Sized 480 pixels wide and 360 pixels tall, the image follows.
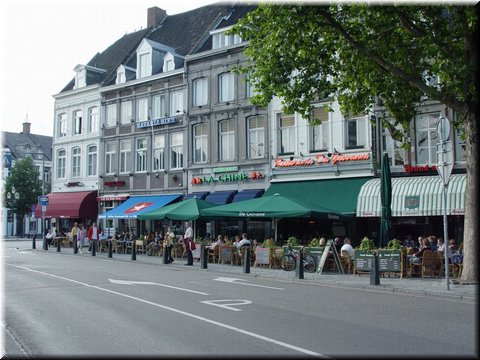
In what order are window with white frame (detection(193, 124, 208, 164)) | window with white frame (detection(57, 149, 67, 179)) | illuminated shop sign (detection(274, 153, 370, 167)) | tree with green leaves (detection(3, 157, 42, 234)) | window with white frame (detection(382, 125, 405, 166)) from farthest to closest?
1. tree with green leaves (detection(3, 157, 42, 234))
2. window with white frame (detection(57, 149, 67, 179))
3. window with white frame (detection(193, 124, 208, 164))
4. illuminated shop sign (detection(274, 153, 370, 167))
5. window with white frame (detection(382, 125, 405, 166))

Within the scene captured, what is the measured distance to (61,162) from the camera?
40469 mm

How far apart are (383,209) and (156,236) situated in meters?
14.5

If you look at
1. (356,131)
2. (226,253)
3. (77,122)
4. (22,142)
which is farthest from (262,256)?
(22,142)

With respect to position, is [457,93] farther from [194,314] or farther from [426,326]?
[194,314]

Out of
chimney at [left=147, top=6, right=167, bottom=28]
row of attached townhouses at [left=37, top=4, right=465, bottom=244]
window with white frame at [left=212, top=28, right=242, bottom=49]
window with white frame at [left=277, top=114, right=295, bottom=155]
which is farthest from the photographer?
chimney at [left=147, top=6, right=167, bottom=28]

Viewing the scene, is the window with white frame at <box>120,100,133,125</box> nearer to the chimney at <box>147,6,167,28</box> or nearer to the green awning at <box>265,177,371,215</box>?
the chimney at <box>147,6,167,28</box>

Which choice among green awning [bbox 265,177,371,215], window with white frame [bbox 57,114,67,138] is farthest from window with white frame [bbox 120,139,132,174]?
green awning [bbox 265,177,371,215]

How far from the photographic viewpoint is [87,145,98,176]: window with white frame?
37.7 m

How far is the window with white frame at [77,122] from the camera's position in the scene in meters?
39.2

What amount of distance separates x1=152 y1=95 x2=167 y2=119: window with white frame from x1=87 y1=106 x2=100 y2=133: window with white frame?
232 inches

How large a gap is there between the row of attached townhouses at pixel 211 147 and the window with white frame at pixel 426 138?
44 millimetres

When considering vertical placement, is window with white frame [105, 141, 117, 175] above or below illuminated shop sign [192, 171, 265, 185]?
above

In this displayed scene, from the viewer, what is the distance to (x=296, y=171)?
2636 cm

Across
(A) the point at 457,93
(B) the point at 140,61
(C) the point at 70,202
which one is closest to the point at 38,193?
(C) the point at 70,202
